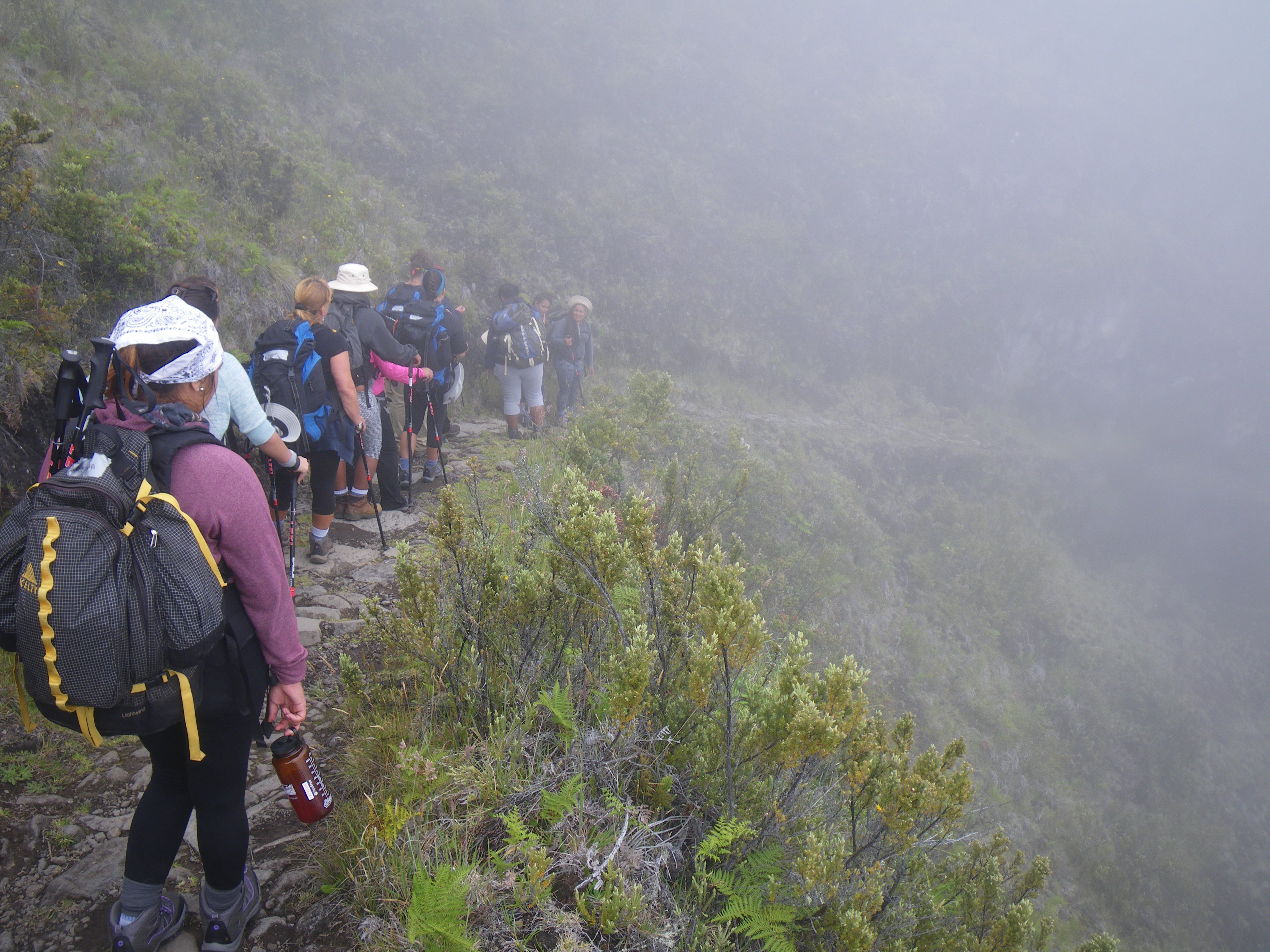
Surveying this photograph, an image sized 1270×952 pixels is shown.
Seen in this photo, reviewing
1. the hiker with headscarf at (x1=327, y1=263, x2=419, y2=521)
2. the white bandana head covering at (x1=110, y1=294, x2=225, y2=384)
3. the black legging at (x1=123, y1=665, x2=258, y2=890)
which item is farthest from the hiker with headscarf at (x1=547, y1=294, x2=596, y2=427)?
the black legging at (x1=123, y1=665, x2=258, y2=890)

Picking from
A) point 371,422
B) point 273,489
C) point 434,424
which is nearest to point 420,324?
point 434,424

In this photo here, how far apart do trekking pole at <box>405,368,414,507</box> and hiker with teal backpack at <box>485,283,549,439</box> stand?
212 cm

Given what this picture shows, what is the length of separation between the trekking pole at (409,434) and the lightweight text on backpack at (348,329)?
2.60 ft

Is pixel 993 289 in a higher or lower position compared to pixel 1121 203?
lower

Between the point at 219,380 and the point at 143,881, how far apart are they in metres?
2.16

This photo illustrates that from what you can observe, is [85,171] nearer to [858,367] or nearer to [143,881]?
[143,881]

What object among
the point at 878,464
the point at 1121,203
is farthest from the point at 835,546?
the point at 1121,203

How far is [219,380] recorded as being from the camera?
10.3ft

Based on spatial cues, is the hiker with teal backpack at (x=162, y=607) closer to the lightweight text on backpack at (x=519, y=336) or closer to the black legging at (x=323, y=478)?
the black legging at (x=323, y=478)

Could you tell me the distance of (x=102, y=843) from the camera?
2455 mm

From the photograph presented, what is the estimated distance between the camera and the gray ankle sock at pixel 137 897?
193cm

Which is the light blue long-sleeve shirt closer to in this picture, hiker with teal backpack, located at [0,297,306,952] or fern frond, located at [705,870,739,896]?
hiker with teal backpack, located at [0,297,306,952]

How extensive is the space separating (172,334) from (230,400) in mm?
1475

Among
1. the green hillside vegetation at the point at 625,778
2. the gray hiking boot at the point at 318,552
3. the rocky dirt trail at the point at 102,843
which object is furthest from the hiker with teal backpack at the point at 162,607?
the gray hiking boot at the point at 318,552
